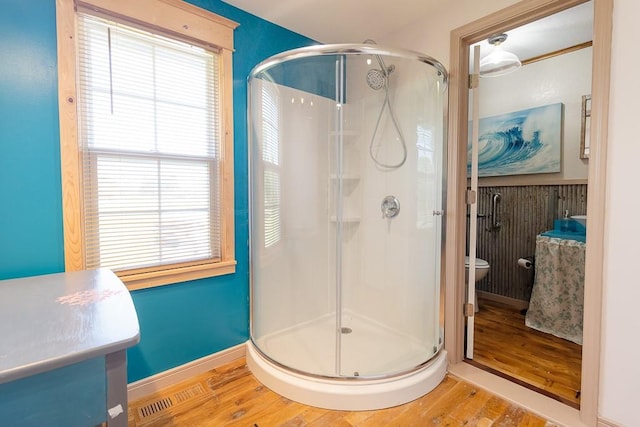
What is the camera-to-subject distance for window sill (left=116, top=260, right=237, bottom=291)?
1.71m

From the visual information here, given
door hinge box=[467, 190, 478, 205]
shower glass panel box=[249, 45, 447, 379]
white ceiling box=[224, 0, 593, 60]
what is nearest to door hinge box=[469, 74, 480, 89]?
shower glass panel box=[249, 45, 447, 379]

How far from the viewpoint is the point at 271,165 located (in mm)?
Result: 2125

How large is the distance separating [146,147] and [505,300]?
11.2ft

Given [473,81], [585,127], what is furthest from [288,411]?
[585,127]

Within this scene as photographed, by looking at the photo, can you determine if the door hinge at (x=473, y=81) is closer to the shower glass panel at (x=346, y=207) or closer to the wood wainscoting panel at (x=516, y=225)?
the shower glass panel at (x=346, y=207)

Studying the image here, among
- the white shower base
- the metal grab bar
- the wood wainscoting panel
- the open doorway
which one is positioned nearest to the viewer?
the white shower base

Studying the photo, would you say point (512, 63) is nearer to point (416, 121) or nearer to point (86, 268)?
point (416, 121)

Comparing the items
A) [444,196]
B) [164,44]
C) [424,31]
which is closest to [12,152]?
[164,44]

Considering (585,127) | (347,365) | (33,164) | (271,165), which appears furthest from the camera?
(585,127)

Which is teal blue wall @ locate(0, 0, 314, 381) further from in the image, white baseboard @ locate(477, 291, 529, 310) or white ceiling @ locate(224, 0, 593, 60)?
white baseboard @ locate(477, 291, 529, 310)

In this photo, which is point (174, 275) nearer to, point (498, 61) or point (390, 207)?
point (390, 207)

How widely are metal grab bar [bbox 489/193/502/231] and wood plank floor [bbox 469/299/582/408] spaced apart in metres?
0.87

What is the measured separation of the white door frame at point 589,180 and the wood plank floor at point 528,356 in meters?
0.25

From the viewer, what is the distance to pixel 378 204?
244 cm
